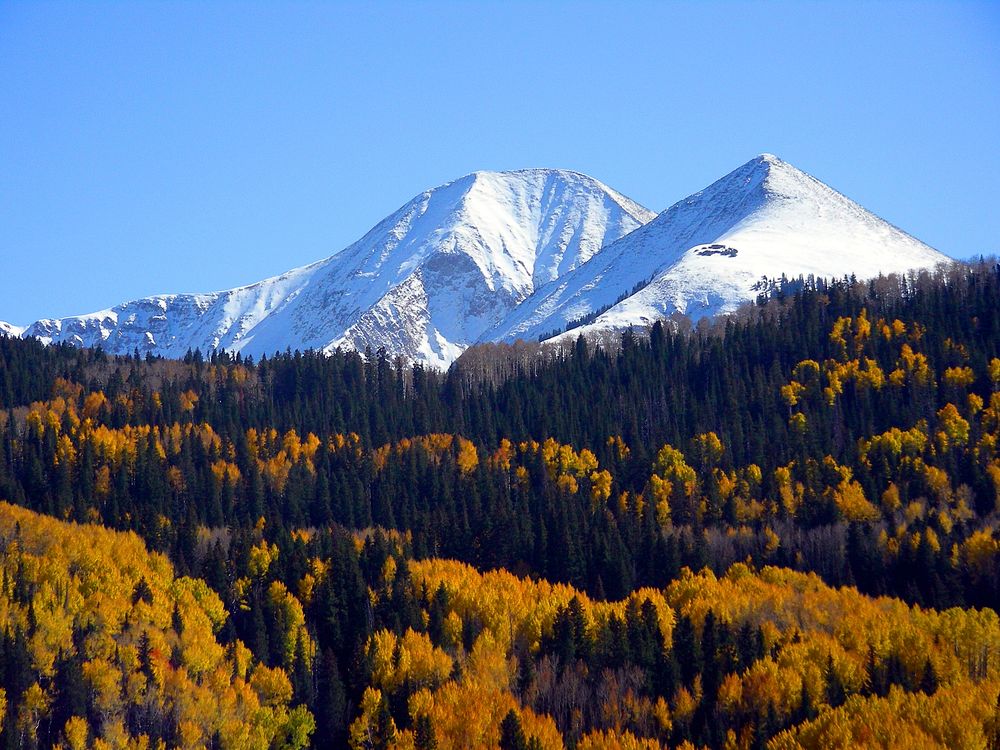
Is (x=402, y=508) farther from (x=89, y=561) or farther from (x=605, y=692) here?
(x=605, y=692)

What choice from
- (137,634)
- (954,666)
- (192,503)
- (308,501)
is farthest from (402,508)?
(954,666)

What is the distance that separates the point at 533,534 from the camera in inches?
6845

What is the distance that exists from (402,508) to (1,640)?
232 ft

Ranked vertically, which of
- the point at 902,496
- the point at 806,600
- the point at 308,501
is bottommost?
the point at 806,600

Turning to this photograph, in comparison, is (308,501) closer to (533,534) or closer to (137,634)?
(533,534)

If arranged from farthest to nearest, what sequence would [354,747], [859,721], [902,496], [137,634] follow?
[902,496], [137,634], [354,747], [859,721]

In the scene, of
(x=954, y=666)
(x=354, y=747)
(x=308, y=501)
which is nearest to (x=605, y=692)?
(x=354, y=747)

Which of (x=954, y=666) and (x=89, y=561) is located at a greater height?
(x=89, y=561)

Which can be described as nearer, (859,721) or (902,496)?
(859,721)

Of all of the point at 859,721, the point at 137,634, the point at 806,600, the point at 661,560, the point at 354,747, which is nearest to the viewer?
the point at 859,721

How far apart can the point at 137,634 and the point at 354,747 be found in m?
28.7

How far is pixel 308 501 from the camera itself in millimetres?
Result: 194500

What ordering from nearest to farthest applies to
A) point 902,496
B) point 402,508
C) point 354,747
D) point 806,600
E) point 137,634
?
1. point 354,747
2. point 137,634
3. point 806,600
4. point 902,496
5. point 402,508

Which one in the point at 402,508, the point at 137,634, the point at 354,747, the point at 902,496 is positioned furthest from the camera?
the point at 402,508
